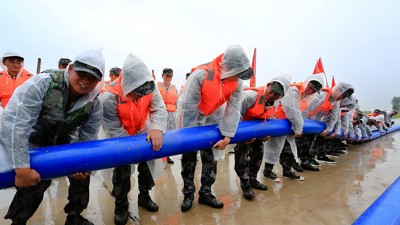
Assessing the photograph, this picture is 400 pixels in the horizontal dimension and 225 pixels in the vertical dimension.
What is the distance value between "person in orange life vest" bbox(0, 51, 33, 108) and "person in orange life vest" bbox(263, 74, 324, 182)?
12.3ft

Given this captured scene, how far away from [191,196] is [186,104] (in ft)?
3.14

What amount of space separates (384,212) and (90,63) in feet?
7.32

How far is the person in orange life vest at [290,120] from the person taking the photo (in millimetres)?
3547

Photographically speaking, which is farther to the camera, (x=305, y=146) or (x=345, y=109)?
(x=345, y=109)

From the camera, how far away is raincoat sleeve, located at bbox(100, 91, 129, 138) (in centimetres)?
228

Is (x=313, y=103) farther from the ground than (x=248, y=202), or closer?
farther from the ground

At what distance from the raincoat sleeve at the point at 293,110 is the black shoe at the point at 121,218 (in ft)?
7.97

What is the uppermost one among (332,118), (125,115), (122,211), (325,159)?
(125,115)

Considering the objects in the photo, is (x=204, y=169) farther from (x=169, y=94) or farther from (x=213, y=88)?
(x=169, y=94)

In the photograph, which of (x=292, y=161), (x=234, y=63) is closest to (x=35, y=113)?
(x=234, y=63)

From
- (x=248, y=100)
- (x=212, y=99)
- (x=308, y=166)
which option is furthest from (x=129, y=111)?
(x=308, y=166)

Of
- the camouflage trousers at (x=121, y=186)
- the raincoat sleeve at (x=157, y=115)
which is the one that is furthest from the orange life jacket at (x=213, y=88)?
the camouflage trousers at (x=121, y=186)

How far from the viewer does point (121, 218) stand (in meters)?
2.28

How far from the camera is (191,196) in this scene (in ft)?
8.73
